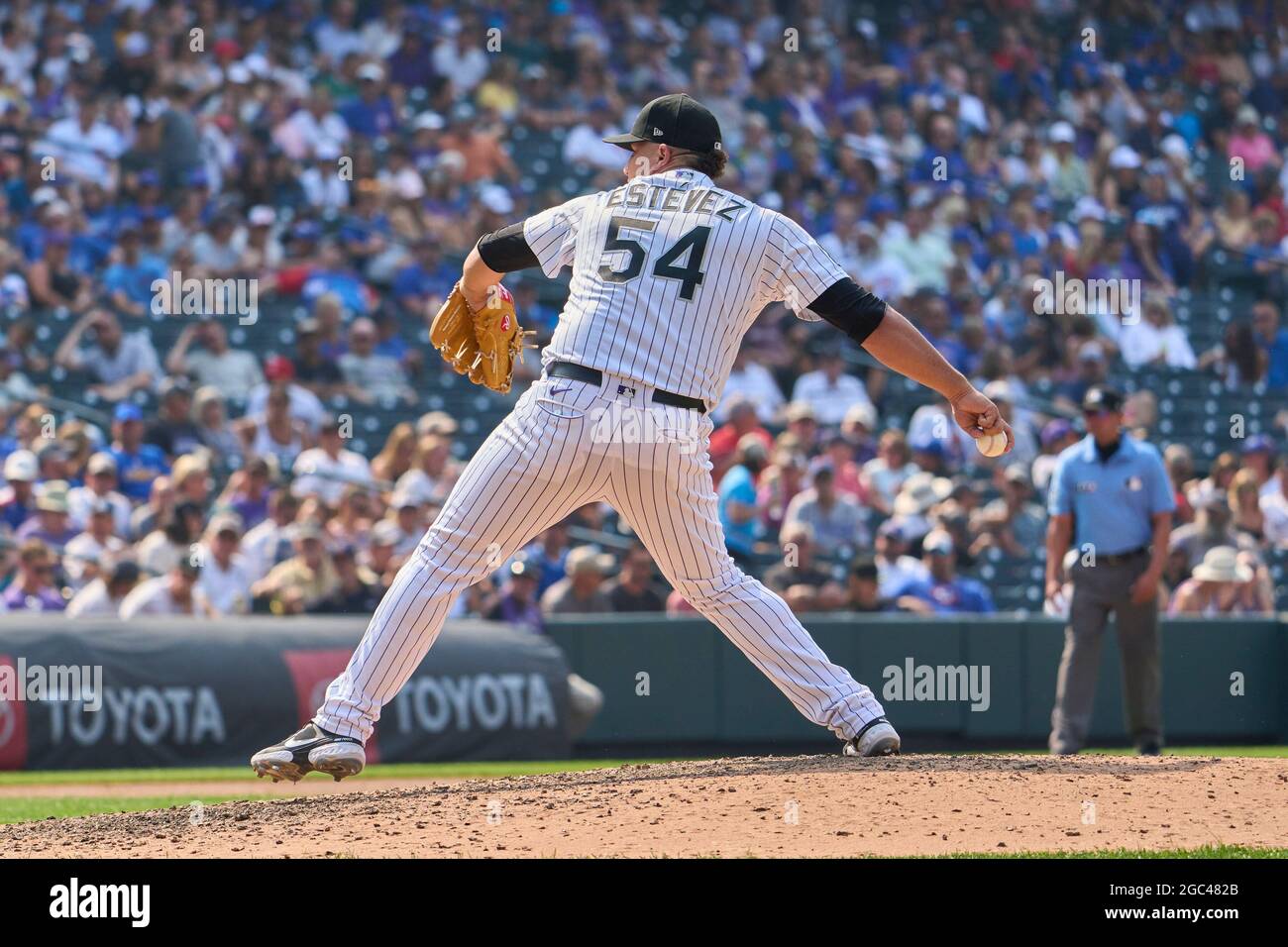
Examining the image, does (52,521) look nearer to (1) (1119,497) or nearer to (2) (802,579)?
(2) (802,579)

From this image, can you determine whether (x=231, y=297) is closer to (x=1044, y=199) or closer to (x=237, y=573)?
(x=237, y=573)

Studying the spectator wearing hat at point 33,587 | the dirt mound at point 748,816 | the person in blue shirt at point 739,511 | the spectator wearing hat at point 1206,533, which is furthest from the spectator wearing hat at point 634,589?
the dirt mound at point 748,816

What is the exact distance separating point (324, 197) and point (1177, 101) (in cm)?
1078

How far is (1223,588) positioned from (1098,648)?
4.14 meters

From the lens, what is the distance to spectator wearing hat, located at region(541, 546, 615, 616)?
12477mm

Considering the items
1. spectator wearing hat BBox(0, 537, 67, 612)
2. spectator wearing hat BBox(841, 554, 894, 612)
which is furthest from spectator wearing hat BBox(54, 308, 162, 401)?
spectator wearing hat BBox(841, 554, 894, 612)

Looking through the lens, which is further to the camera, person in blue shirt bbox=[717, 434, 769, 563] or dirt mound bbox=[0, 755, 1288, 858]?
person in blue shirt bbox=[717, 434, 769, 563]

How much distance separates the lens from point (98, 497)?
40.3ft

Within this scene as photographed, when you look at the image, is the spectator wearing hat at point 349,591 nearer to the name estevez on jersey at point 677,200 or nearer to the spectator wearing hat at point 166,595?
the spectator wearing hat at point 166,595

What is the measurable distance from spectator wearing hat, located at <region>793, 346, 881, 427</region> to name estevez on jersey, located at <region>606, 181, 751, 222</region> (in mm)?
9882

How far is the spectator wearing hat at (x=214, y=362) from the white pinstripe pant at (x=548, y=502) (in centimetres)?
894

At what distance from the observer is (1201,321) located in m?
18.5
